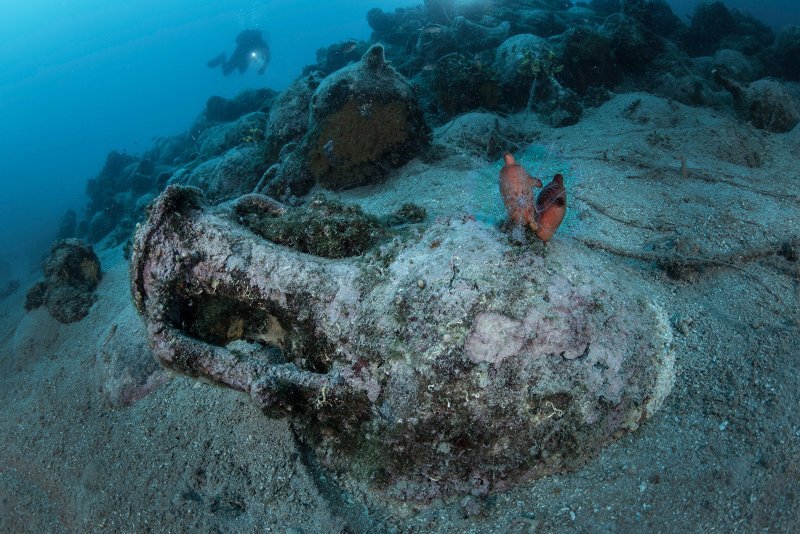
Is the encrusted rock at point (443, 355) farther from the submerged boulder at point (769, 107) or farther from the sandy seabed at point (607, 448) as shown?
the submerged boulder at point (769, 107)

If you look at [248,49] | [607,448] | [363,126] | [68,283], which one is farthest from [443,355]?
[248,49]

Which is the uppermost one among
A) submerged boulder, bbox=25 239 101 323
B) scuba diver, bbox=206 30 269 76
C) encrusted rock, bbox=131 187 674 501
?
encrusted rock, bbox=131 187 674 501

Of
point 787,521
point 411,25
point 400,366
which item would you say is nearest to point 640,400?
point 787,521

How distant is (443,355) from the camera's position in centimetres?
262

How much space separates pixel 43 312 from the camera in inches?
280

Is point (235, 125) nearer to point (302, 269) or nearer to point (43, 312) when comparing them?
point (43, 312)

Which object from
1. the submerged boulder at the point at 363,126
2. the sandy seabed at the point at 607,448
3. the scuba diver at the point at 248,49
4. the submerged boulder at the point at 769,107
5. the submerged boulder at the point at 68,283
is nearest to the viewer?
the sandy seabed at the point at 607,448

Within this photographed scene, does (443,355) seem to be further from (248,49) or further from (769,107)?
(248,49)

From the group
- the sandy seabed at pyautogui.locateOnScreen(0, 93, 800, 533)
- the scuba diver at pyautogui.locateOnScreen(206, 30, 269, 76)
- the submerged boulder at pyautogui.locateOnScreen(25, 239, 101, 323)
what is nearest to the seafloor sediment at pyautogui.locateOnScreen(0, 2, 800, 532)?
the sandy seabed at pyautogui.locateOnScreen(0, 93, 800, 533)

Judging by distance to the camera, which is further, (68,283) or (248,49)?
(248,49)

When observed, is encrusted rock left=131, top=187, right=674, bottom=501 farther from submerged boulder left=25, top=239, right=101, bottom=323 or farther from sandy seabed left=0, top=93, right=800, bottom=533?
submerged boulder left=25, top=239, right=101, bottom=323

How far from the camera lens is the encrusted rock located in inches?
103

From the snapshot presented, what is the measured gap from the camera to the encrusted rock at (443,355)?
2.62 metres

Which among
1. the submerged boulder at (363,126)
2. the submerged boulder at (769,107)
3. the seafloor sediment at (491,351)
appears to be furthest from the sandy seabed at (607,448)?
the submerged boulder at (363,126)
